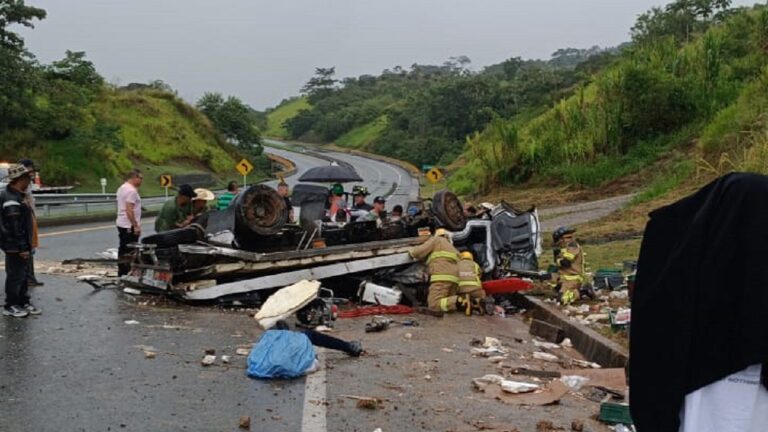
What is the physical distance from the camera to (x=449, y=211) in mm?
12508

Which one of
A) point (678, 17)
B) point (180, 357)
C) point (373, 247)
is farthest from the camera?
point (678, 17)

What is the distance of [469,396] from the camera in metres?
6.48

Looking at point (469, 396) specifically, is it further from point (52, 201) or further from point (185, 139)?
point (185, 139)

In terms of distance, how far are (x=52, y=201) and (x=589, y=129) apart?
738 inches

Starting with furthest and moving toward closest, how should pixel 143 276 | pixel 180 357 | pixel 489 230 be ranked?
pixel 489 230 < pixel 143 276 < pixel 180 357

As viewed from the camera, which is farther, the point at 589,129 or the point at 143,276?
the point at 589,129

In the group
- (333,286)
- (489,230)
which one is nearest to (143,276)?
(333,286)

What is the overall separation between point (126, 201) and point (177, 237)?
1543mm

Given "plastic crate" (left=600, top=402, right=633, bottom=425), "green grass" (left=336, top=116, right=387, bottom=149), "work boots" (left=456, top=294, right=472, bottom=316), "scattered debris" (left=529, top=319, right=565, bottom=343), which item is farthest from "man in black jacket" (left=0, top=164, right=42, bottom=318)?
"green grass" (left=336, top=116, right=387, bottom=149)

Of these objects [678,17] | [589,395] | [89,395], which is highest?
[678,17]

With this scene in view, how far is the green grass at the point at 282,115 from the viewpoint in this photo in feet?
420

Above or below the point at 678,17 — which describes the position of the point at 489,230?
below

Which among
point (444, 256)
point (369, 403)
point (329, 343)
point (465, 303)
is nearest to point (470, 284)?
point (465, 303)

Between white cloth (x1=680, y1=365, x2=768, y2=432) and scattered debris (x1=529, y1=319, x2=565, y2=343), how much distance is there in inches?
264
